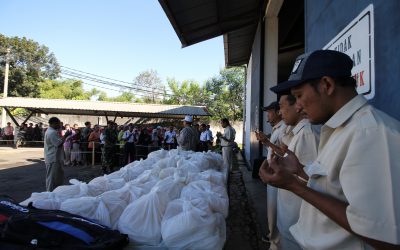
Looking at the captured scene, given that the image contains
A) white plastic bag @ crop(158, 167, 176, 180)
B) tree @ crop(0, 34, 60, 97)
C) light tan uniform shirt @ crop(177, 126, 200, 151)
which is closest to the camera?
white plastic bag @ crop(158, 167, 176, 180)

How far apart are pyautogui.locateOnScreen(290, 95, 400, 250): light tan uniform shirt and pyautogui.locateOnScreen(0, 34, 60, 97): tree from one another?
138 feet

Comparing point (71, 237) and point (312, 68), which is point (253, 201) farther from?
point (312, 68)

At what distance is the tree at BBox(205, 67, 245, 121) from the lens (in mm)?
41281

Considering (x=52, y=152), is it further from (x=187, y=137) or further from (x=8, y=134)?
(x=8, y=134)

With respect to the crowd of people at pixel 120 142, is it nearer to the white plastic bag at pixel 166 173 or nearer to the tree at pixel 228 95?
the white plastic bag at pixel 166 173

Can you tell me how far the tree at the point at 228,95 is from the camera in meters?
41.3

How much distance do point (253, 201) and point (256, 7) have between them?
5716 millimetres

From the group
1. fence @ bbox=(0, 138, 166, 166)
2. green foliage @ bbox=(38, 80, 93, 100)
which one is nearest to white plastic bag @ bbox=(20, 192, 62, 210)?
fence @ bbox=(0, 138, 166, 166)

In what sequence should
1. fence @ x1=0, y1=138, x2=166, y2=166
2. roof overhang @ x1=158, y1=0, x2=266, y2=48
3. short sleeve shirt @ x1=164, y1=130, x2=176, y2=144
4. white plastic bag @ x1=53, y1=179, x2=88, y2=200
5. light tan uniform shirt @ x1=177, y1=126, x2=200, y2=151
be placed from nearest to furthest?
white plastic bag @ x1=53, y1=179, x2=88, y2=200 < roof overhang @ x1=158, y1=0, x2=266, y2=48 < light tan uniform shirt @ x1=177, y1=126, x2=200, y2=151 < fence @ x1=0, y1=138, x2=166, y2=166 < short sleeve shirt @ x1=164, y1=130, x2=176, y2=144

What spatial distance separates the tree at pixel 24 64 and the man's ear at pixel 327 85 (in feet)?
138

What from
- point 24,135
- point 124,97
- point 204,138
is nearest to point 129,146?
point 204,138

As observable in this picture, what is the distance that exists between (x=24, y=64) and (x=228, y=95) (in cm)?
2351

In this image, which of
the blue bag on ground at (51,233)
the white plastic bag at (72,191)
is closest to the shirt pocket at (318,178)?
the blue bag on ground at (51,233)

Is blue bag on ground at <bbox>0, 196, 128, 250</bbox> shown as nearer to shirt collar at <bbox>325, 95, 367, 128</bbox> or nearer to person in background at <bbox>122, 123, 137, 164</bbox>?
shirt collar at <bbox>325, 95, 367, 128</bbox>
